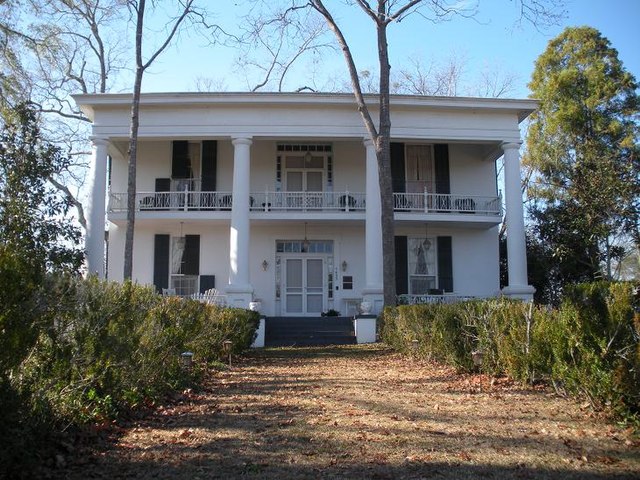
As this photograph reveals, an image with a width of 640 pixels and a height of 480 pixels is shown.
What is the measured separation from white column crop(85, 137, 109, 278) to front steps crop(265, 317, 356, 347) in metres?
5.65

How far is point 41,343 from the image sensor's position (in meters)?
4.42

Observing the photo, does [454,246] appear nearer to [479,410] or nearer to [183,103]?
[183,103]

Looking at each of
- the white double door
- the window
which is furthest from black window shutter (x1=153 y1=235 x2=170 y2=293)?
the window

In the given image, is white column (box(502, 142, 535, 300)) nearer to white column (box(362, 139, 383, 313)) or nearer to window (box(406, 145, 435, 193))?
window (box(406, 145, 435, 193))

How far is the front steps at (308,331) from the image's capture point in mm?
16766

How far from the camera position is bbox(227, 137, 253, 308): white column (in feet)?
58.0

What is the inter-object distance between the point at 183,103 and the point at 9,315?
1591cm

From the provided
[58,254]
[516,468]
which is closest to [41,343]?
[516,468]

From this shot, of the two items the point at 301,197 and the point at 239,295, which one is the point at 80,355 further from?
the point at 301,197

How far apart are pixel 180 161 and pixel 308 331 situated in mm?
7935

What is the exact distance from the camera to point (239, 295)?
17.7 meters

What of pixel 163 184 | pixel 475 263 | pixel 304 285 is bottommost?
pixel 304 285

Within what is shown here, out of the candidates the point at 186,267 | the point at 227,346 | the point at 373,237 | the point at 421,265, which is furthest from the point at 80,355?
the point at 421,265

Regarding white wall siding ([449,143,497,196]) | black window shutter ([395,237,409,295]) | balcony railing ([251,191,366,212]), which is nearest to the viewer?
balcony railing ([251,191,366,212])
